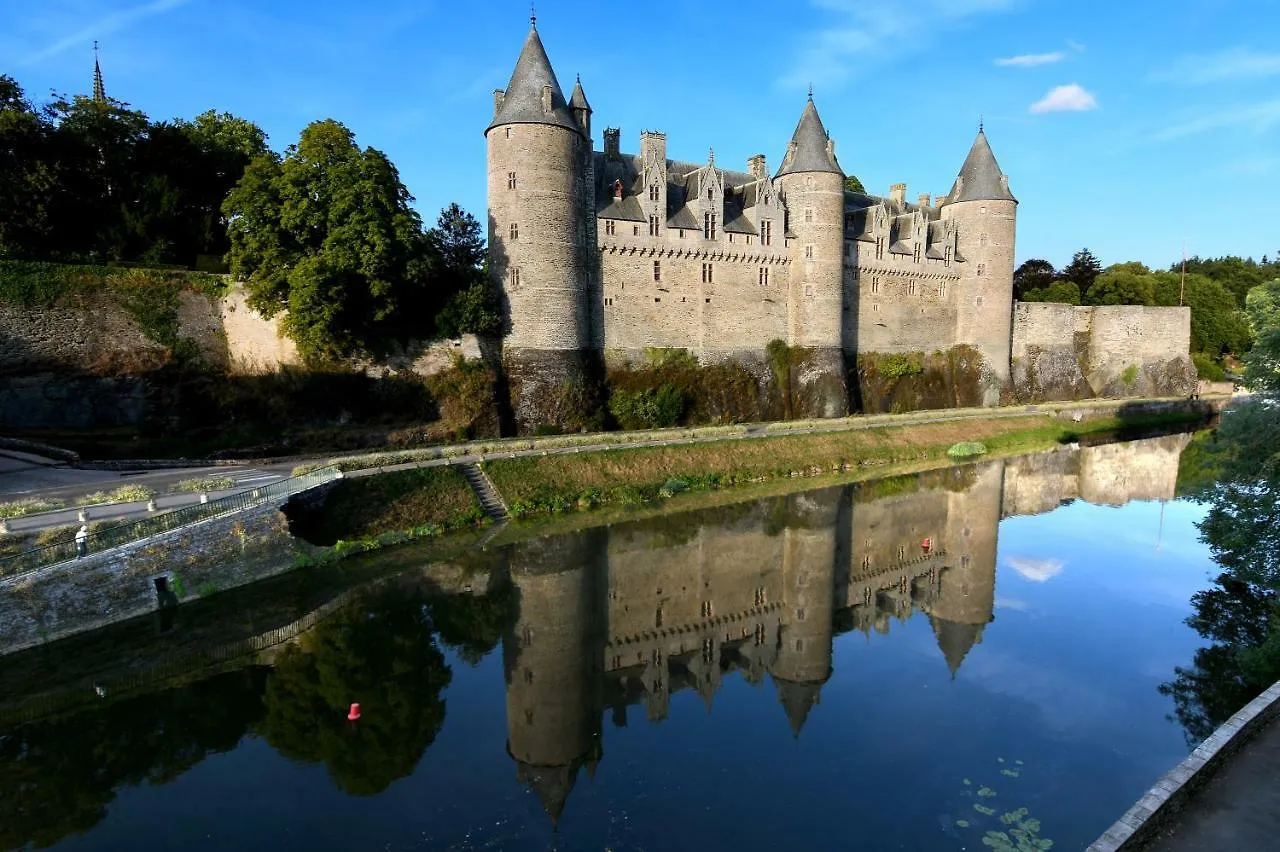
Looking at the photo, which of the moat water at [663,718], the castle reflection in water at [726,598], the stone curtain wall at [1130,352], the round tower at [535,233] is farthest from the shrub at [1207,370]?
the round tower at [535,233]

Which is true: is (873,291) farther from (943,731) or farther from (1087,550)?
(943,731)

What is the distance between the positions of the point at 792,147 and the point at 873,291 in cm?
936

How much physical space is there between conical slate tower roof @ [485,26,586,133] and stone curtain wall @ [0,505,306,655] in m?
18.7

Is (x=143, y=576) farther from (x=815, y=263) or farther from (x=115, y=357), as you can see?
(x=815, y=263)

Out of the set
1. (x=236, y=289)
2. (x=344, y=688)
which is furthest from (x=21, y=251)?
(x=344, y=688)

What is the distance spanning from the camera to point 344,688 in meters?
12.8

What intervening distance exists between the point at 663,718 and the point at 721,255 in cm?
2781

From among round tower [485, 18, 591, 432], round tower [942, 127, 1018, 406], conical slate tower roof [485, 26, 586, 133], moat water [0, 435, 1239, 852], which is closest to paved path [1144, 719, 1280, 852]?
moat water [0, 435, 1239, 852]

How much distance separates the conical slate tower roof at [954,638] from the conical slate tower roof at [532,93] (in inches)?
912

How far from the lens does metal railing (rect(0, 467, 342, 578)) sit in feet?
44.8

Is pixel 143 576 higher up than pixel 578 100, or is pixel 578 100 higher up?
pixel 578 100

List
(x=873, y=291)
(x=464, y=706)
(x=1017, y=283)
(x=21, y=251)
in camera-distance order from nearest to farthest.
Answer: (x=464, y=706) < (x=21, y=251) < (x=873, y=291) < (x=1017, y=283)

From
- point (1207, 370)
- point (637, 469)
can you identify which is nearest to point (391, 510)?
point (637, 469)

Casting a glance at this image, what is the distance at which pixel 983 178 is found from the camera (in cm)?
4575
